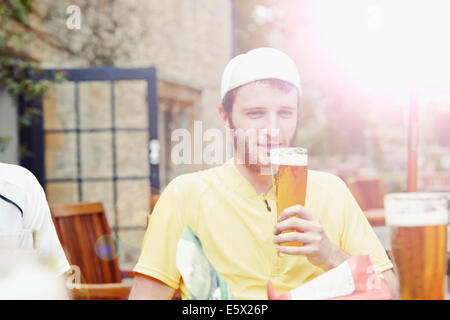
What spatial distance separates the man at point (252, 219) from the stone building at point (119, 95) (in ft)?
5.97

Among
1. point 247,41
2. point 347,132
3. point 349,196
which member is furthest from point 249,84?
point 347,132

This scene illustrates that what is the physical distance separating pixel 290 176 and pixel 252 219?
296 millimetres

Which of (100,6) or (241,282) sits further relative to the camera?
(100,6)

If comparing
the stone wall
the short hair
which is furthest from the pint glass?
the stone wall

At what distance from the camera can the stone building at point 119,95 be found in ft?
14.0

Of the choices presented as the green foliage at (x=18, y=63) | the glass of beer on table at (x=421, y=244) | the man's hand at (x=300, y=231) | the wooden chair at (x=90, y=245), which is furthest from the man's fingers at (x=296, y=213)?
the green foliage at (x=18, y=63)

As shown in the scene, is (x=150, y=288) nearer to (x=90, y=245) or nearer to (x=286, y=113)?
(x=286, y=113)

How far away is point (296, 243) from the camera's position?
899 millimetres

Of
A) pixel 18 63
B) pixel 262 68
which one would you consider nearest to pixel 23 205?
pixel 262 68

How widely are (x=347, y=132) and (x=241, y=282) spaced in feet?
39.6

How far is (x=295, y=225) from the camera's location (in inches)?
34.6

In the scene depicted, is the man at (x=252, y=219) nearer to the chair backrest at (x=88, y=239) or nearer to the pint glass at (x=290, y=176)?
the pint glass at (x=290, y=176)

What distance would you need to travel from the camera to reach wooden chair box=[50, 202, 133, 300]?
2.20m
